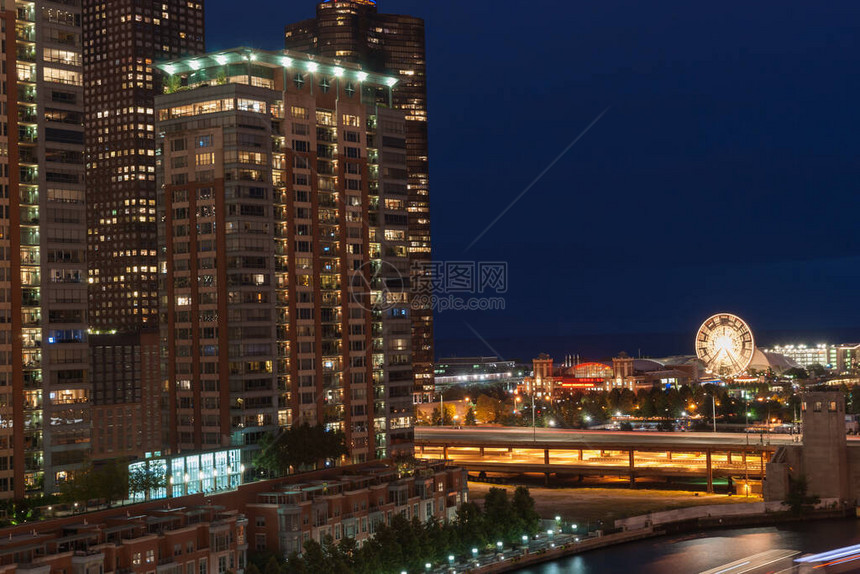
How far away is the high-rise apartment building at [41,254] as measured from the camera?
66.2 metres

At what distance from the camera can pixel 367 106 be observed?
90312 mm

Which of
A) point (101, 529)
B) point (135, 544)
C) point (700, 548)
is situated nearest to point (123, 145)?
point (700, 548)

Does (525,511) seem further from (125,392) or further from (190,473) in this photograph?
(125,392)

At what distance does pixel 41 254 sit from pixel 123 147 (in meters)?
131

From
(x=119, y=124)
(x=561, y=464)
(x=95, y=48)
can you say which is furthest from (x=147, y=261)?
(x=561, y=464)

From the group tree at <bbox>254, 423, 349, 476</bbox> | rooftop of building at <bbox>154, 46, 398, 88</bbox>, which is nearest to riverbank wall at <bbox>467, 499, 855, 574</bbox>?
tree at <bbox>254, 423, 349, 476</bbox>

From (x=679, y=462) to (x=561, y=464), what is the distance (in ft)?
38.2

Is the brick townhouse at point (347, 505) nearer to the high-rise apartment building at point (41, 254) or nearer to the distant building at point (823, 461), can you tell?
the high-rise apartment building at point (41, 254)

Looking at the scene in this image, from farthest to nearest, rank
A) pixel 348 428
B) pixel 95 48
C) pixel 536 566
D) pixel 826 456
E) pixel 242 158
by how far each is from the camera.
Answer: pixel 95 48 → pixel 826 456 → pixel 348 428 → pixel 242 158 → pixel 536 566

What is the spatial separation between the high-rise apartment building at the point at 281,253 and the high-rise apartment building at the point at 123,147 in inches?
4274

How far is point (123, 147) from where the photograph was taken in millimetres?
193375

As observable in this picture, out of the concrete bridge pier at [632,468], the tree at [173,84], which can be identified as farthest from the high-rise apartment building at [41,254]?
the concrete bridge pier at [632,468]

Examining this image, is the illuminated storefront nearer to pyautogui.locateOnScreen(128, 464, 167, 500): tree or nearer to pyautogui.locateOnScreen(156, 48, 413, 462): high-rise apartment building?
pyautogui.locateOnScreen(128, 464, 167, 500): tree

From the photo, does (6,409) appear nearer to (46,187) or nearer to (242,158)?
(46,187)
